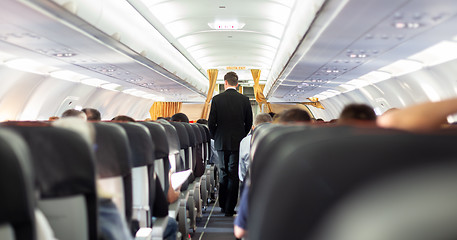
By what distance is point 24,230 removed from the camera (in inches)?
46.9

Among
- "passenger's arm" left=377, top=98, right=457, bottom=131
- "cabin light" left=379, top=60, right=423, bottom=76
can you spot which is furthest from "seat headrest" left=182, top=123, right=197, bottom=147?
"cabin light" left=379, top=60, right=423, bottom=76

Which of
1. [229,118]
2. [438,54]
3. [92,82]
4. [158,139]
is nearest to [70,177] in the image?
[158,139]

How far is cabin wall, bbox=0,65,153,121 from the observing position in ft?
36.9

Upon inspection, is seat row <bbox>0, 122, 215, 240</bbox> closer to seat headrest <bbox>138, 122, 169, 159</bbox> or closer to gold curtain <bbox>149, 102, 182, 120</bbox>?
seat headrest <bbox>138, 122, 169, 159</bbox>

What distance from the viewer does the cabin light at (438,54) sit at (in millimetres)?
8266

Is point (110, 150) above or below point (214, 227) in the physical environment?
above

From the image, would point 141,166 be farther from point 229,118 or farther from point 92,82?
point 92,82

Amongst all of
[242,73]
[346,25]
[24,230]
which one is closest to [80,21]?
[346,25]

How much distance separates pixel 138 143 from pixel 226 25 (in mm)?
9161

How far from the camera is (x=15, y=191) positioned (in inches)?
45.1

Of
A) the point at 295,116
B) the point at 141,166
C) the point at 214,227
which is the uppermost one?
the point at 295,116

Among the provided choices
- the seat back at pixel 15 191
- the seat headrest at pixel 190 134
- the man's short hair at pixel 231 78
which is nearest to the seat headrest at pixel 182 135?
the seat headrest at pixel 190 134

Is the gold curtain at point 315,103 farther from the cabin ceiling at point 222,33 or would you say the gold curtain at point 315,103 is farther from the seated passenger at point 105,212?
the seated passenger at point 105,212

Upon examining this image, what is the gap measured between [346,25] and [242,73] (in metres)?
18.2
